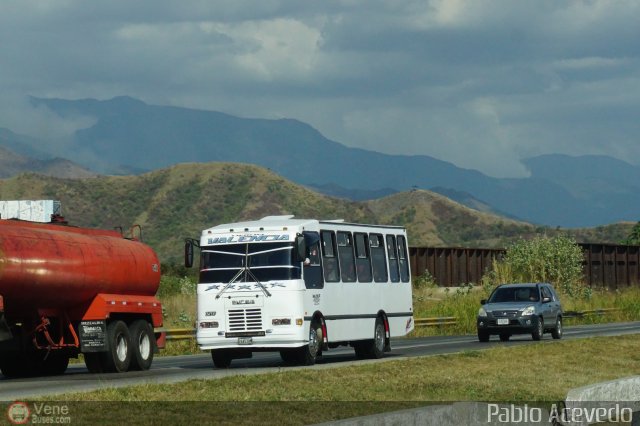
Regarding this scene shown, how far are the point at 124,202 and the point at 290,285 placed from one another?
441ft

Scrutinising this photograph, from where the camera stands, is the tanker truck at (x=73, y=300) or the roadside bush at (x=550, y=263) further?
the roadside bush at (x=550, y=263)

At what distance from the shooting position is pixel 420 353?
3086 centimetres

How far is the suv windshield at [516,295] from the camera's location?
127ft

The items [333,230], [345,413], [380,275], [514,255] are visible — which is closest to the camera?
[345,413]

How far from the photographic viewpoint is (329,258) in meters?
27.7

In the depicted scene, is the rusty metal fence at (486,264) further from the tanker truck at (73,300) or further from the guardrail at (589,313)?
the tanker truck at (73,300)

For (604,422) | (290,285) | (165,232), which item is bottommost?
(604,422)

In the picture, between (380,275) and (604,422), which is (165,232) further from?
(604,422)

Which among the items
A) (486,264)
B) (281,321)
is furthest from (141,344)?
(486,264)

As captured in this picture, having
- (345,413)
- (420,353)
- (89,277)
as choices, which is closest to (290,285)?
(89,277)

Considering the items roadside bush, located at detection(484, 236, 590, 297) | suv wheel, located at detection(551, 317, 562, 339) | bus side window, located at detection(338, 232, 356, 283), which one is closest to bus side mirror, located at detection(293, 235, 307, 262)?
bus side window, located at detection(338, 232, 356, 283)

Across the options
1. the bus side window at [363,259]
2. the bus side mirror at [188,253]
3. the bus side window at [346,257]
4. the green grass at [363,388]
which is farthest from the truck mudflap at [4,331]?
the bus side window at [363,259]

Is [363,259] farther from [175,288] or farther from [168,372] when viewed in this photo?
[175,288]

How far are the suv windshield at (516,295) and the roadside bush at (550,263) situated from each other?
94.0 ft
